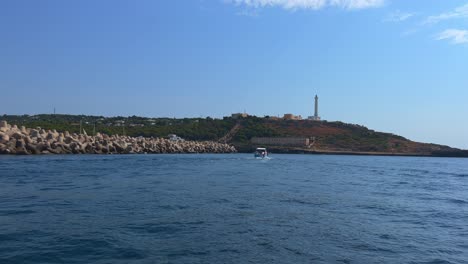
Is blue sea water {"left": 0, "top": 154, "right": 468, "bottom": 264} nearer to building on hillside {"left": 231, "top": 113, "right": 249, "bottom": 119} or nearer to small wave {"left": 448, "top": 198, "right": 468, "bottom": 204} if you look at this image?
small wave {"left": 448, "top": 198, "right": 468, "bottom": 204}

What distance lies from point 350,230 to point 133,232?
21.4 feet

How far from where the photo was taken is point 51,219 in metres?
13.6

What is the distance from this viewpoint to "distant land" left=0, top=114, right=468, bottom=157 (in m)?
108

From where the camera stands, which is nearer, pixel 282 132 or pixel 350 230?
pixel 350 230

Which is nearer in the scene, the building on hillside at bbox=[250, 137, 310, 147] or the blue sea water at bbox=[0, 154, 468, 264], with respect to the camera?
the blue sea water at bbox=[0, 154, 468, 264]

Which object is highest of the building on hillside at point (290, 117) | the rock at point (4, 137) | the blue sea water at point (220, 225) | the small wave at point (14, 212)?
the building on hillside at point (290, 117)

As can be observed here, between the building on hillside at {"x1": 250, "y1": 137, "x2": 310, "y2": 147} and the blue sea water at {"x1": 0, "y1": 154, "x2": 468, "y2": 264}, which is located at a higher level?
the building on hillside at {"x1": 250, "y1": 137, "x2": 310, "y2": 147}

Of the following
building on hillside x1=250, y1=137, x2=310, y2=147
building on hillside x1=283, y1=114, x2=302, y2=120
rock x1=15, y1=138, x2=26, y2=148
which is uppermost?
building on hillside x1=283, y1=114, x2=302, y2=120

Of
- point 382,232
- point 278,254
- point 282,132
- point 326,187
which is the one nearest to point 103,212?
point 278,254

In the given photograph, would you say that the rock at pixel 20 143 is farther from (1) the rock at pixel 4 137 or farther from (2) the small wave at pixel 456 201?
(2) the small wave at pixel 456 201

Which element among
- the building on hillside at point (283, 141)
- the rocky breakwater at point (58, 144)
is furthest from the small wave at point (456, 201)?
the building on hillside at point (283, 141)

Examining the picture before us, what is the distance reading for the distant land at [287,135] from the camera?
108125 mm

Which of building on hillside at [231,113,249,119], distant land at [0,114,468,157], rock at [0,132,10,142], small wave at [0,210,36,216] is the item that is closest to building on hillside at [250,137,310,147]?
distant land at [0,114,468,157]

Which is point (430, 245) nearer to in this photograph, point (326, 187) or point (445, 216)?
point (445, 216)
